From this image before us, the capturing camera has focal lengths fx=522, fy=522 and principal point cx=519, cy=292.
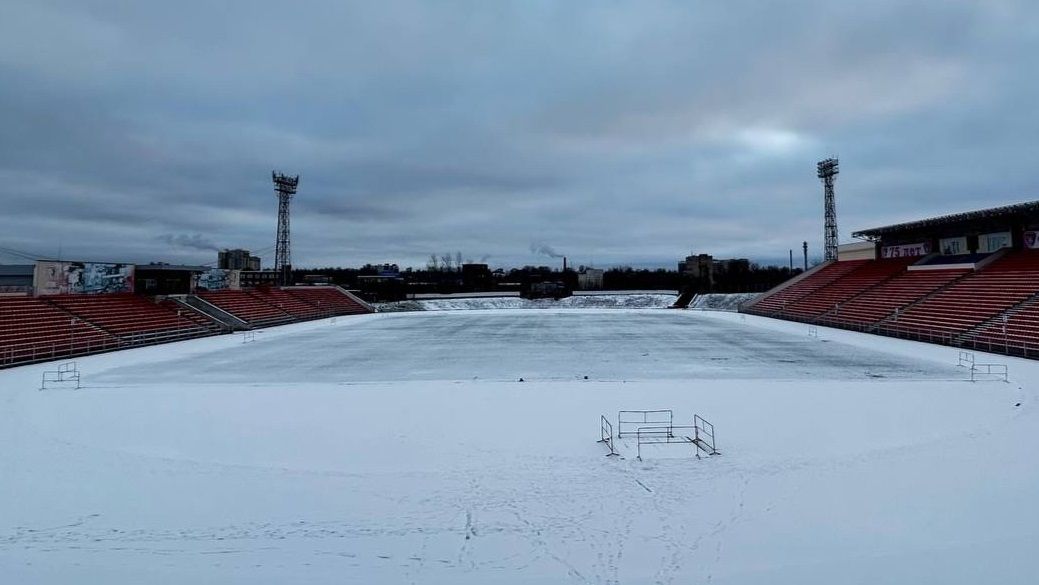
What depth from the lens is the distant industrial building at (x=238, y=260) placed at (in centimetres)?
10194

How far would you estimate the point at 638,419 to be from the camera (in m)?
13.0

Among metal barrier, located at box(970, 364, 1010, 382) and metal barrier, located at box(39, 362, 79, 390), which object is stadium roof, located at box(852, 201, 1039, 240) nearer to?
metal barrier, located at box(970, 364, 1010, 382)

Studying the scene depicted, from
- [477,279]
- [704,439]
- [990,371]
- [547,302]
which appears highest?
[477,279]

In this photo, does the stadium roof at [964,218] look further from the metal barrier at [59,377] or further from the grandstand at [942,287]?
the metal barrier at [59,377]

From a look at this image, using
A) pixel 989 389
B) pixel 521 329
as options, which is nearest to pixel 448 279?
pixel 521 329

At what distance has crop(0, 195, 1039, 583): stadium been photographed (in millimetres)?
6656

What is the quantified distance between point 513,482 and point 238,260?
375 ft

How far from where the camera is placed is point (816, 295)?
4606cm

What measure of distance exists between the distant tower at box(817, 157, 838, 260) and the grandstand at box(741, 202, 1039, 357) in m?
2.24

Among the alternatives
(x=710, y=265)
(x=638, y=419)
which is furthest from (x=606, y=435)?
(x=710, y=265)

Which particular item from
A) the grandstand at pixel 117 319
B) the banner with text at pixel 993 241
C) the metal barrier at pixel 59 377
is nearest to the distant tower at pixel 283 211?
the grandstand at pixel 117 319

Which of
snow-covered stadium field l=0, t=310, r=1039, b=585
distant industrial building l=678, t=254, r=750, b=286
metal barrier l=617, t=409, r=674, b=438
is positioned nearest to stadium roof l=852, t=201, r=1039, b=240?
snow-covered stadium field l=0, t=310, r=1039, b=585

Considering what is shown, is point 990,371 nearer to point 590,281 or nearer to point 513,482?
point 513,482

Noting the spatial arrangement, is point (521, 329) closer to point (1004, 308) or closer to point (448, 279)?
point (1004, 308)
